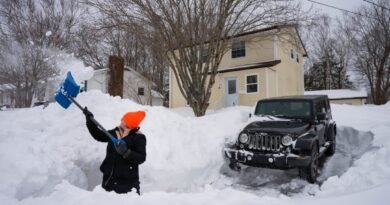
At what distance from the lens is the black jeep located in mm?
5781

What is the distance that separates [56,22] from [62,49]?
14.7 feet

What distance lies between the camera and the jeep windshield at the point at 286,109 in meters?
7.07

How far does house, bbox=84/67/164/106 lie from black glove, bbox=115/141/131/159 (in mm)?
23779

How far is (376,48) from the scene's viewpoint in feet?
108

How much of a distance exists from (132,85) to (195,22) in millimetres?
16472

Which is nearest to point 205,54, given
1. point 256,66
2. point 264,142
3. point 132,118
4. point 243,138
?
point 256,66

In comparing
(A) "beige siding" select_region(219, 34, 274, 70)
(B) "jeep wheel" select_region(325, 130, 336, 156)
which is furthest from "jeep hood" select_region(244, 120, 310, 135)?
(A) "beige siding" select_region(219, 34, 274, 70)

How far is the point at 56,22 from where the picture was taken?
25.3 m

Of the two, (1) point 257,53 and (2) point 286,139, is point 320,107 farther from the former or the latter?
(1) point 257,53

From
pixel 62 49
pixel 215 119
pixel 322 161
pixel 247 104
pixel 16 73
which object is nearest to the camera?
pixel 322 161

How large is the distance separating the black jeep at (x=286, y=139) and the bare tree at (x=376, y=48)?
2905cm

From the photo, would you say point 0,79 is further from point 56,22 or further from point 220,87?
point 220,87

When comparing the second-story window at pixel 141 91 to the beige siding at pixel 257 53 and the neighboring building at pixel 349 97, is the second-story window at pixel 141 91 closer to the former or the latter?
the beige siding at pixel 257 53

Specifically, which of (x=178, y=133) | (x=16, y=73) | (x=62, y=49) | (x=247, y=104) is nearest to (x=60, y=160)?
(x=178, y=133)
